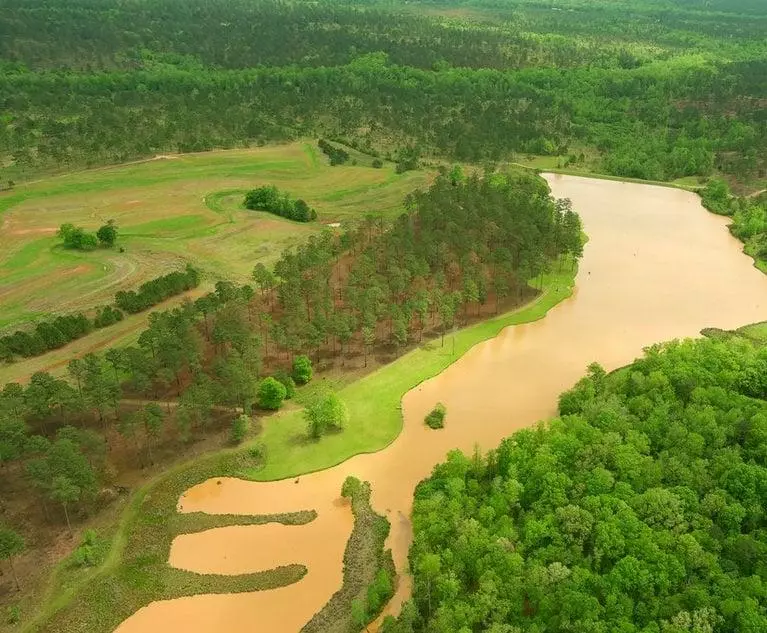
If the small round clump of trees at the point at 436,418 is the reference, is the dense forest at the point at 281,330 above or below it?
above

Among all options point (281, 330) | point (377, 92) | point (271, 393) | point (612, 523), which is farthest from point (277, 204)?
point (612, 523)

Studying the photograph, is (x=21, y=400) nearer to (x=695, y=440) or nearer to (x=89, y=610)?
(x=89, y=610)

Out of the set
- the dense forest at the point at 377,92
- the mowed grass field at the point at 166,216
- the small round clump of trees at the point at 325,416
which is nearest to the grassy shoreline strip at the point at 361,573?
the small round clump of trees at the point at 325,416

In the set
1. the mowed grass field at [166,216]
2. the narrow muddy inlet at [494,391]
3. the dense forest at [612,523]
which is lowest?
the narrow muddy inlet at [494,391]

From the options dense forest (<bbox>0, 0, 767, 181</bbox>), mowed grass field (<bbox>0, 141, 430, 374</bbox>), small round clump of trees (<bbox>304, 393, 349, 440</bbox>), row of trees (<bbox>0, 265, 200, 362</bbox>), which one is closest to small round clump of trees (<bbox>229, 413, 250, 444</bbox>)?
small round clump of trees (<bbox>304, 393, 349, 440</bbox>)

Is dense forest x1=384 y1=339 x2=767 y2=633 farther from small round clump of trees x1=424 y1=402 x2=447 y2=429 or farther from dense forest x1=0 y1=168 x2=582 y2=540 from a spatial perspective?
dense forest x1=0 y1=168 x2=582 y2=540

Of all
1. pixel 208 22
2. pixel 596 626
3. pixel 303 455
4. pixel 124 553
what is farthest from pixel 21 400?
pixel 208 22

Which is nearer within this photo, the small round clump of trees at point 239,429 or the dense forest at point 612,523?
the dense forest at point 612,523

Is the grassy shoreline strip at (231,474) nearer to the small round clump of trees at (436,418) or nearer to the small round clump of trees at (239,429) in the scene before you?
the small round clump of trees at (239,429)

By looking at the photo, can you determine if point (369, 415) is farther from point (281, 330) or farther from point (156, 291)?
point (156, 291)
